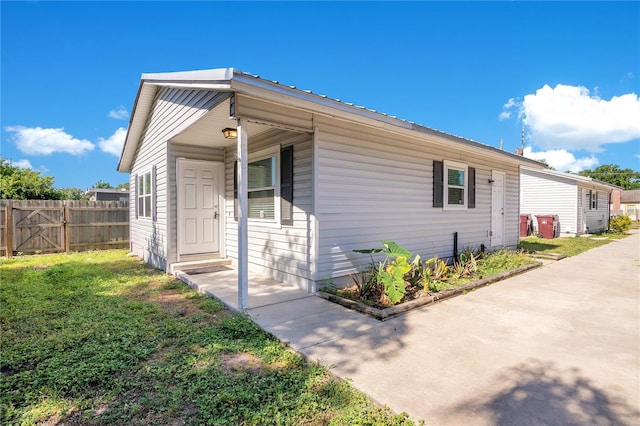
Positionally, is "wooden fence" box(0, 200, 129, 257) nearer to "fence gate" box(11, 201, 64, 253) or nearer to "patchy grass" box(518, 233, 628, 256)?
"fence gate" box(11, 201, 64, 253)

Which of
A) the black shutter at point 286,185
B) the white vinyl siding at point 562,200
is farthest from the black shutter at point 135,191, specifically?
the white vinyl siding at point 562,200

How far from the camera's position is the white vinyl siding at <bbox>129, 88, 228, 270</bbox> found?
4893 millimetres

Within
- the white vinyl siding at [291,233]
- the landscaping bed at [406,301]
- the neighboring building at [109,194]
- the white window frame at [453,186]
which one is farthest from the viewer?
the neighboring building at [109,194]

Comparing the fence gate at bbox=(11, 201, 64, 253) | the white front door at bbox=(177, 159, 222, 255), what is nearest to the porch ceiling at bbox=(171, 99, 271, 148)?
the white front door at bbox=(177, 159, 222, 255)

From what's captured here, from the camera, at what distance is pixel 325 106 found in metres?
4.20

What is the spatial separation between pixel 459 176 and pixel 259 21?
677 cm

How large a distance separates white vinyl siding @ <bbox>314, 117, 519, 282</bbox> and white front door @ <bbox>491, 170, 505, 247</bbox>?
1098 mm

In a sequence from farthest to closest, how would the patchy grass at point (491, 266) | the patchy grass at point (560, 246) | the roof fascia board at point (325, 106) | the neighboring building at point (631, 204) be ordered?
1. the neighboring building at point (631, 204)
2. the patchy grass at point (560, 246)
3. the patchy grass at point (491, 266)
4. the roof fascia board at point (325, 106)

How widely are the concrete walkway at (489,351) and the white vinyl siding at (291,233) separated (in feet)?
1.46

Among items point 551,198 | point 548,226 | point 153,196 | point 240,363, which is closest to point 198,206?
point 153,196

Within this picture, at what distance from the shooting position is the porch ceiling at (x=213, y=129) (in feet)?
14.8

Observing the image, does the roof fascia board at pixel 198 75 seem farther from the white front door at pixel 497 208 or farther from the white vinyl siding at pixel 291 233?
the white front door at pixel 497 208

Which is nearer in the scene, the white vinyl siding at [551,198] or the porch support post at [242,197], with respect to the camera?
the porch support post at [242,197]

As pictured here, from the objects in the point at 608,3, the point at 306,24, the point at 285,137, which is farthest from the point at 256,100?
the point at 608,3
